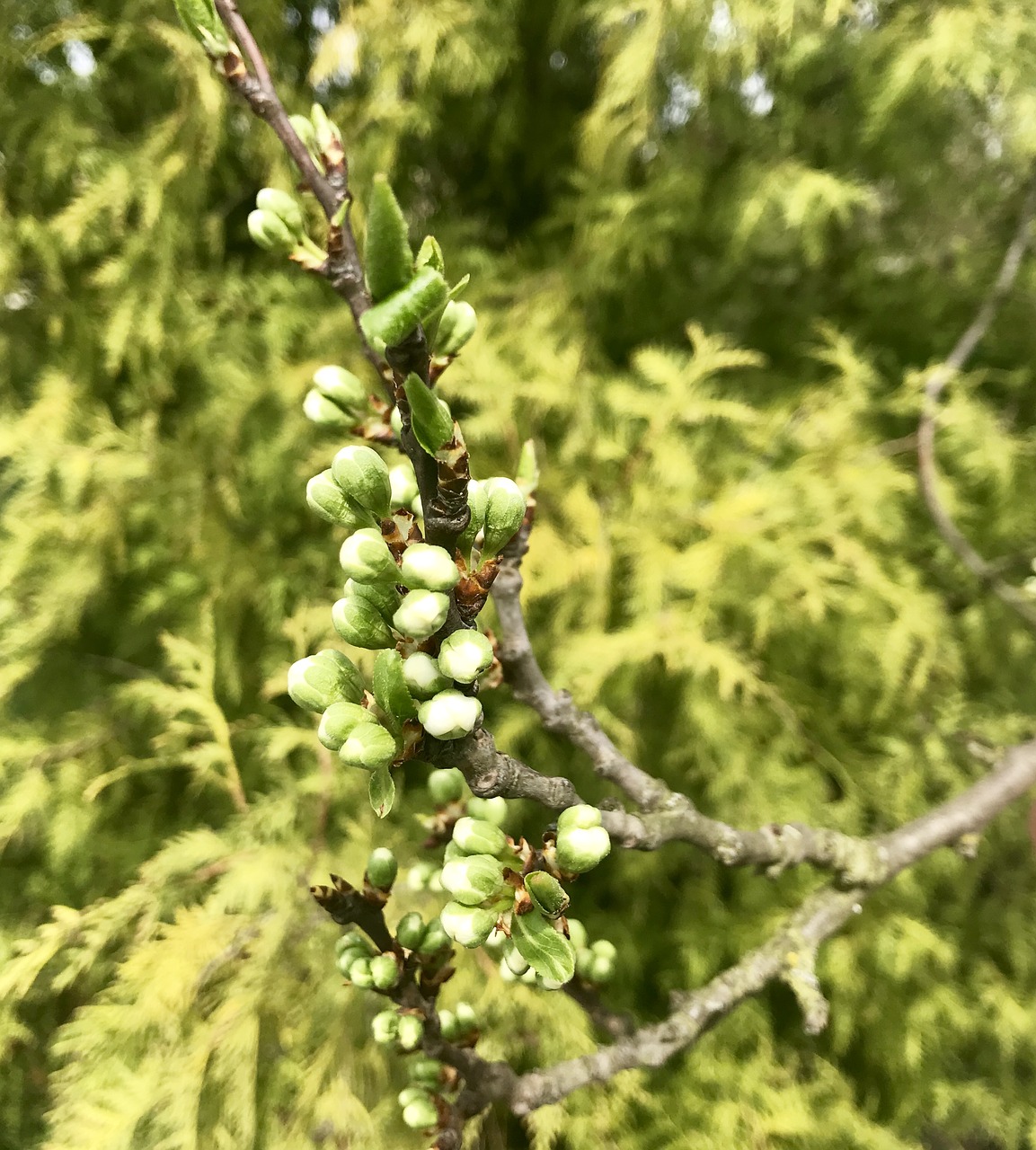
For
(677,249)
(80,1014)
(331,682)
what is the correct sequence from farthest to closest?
(677,249), (80,1014), (331,682)

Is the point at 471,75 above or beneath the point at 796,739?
above

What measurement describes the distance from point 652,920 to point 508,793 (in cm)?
79

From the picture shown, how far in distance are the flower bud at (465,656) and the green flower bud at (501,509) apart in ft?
0.14

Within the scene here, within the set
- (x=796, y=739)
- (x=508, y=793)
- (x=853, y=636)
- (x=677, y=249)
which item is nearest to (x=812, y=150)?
(x=677, y=249)

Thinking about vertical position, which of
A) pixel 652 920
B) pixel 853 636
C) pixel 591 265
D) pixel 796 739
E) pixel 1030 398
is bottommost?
pixel 652 920

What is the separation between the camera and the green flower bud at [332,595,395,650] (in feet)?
0.84

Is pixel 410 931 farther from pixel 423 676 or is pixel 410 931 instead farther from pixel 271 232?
pixel 271 232

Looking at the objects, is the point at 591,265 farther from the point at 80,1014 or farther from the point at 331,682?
the point at 80,1014

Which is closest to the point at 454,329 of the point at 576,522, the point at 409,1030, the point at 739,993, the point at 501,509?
the point at 501,509

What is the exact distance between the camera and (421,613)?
0.73 feet

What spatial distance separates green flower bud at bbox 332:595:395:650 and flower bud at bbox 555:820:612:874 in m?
0.11

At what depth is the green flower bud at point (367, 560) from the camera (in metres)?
0.23

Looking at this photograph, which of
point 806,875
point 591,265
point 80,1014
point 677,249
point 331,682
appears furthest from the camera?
point 677,249

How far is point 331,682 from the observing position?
278 millimetres
